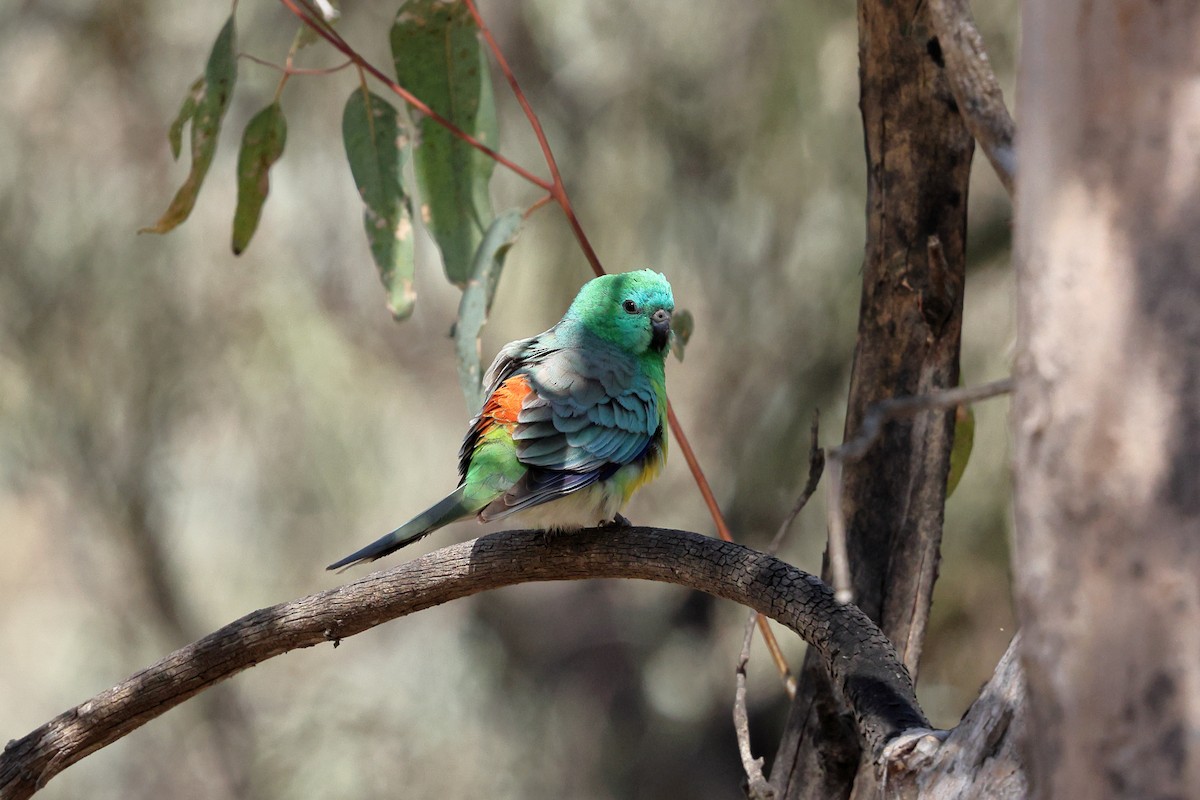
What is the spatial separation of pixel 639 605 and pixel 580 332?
6.60 ft

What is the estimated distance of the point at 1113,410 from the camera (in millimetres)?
762

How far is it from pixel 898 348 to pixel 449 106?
1.16 meters

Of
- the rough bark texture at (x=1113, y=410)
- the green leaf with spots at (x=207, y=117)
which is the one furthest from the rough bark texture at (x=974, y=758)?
the green leaf with spots at (x=207, y=117)

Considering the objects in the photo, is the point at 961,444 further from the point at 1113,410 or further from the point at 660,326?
the point at 1113,410

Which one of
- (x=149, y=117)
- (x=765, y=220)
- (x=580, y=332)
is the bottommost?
(x=580, y=332)

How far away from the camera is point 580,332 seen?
2.38 metres

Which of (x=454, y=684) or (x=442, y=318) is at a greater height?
(x=442, y=318)

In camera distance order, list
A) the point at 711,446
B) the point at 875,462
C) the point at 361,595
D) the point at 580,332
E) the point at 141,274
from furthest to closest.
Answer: the point at 141,274
the point at 711,446
the point at 580,332
the point at 875,462
the point at 361,595

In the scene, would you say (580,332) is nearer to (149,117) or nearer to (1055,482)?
(1055,482)

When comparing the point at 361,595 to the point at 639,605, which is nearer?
the point at 361,595

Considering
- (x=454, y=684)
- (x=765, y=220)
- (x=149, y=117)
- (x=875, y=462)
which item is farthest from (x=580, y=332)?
(x=149, y=117)

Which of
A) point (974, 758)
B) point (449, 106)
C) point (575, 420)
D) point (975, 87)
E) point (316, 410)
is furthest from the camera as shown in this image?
point (316, 410)

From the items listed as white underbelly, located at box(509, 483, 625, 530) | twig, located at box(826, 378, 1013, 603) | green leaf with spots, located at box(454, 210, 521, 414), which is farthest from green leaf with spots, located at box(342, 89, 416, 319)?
twig, located at box(826, 378, 1013, 603)

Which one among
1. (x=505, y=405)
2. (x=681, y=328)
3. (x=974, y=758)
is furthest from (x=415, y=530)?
(x=974, y=758)
